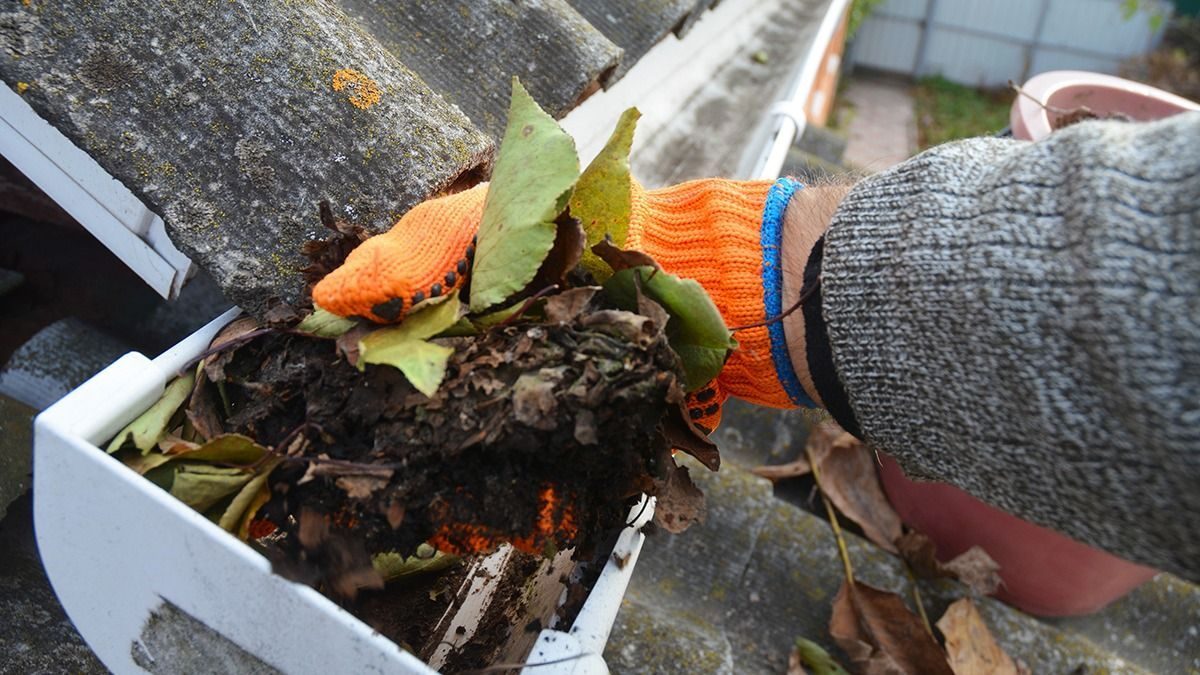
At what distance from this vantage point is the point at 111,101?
3.08ft

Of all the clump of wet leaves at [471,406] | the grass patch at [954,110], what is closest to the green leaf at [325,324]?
the clump of wet leaves at [471,406]

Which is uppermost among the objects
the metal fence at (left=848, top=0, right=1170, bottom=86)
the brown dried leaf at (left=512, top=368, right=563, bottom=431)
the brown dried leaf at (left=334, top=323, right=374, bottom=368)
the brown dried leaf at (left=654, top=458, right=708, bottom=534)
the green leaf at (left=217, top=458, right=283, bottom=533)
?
the brown dried leaf at (left=512, top=368, right=563, bottom=431)

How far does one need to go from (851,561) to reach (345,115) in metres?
1.20

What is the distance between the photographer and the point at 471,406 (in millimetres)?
793

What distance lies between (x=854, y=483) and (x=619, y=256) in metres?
1.15

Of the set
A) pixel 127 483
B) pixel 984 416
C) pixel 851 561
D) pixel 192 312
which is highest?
pixel 984 416

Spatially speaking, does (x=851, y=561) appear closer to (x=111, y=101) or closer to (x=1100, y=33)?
(x=111, y=101)

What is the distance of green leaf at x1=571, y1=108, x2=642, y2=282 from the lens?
929mm

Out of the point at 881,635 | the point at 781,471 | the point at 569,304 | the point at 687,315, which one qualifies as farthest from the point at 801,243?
the point at 781,471

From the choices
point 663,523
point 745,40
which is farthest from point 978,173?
point 745,40

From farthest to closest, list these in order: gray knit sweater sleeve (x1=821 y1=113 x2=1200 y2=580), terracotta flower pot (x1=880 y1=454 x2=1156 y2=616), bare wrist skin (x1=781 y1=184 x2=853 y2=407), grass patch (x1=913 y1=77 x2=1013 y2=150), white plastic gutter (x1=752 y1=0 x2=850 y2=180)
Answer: grass patch (x1=913 y1=77 x2=1013 y2=150), white plastic gutter (x1=752 y1=0 x2=850 y2=180), terracotta flower pot (x1=880 y1=454 x2=1156 y2=616), bare wrist skin (x1=781 y1=184 x2=853 y2=407), gray knit sweater sleeve (x1=821 y1=113 x2=1200 y2=580)

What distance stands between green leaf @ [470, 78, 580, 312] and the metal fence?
26.0 ft

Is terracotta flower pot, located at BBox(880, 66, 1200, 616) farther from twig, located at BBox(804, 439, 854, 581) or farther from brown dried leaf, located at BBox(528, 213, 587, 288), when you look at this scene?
brown dried leaf, located at BBox(528, 213, 587, 288)

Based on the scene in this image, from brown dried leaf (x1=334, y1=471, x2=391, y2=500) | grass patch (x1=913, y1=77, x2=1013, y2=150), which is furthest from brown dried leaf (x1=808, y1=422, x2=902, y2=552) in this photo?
grass patch (x1=913, y1=77, x2=1013, y2=150)
